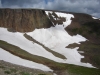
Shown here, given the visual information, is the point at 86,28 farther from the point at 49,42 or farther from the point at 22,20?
the point at 22,20

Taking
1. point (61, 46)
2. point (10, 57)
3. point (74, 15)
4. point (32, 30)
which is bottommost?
point (10, 57)

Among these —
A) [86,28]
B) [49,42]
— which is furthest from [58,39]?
[86,28]

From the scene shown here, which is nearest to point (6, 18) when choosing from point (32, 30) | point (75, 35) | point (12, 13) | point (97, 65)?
point (12, 13)

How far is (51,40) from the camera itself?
93625 mm

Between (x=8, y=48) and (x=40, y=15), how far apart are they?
163 feet

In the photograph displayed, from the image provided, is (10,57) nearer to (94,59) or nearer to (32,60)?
(32,60)

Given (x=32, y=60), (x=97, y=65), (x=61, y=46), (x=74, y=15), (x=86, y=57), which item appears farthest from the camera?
(x=74, y=15)

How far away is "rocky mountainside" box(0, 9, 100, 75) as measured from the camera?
5716 cm

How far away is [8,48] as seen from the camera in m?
56.5

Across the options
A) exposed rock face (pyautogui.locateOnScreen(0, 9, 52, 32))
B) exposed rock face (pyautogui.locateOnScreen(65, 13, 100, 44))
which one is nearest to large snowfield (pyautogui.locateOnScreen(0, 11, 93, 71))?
exposed rock face (pyautogui.locateOnScreen(65, 13, 100, 44))

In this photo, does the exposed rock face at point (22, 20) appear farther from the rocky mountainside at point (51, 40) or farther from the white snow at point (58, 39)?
the white snow at point (58, 39)

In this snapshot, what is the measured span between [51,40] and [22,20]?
15698 mm

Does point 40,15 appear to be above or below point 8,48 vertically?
above

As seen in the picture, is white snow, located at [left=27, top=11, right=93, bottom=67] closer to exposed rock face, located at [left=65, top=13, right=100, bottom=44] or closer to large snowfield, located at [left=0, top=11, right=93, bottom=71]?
large snowfield, located at [left=0, top=11, right=93, bottom=71]
